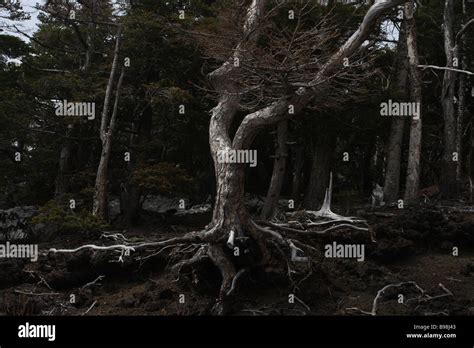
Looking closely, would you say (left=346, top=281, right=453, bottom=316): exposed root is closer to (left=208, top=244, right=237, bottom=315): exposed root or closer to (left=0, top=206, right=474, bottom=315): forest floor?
(left=0, top=206, right=474, bottom=315): forest floor

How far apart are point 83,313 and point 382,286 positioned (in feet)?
19.2

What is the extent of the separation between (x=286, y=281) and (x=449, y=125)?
9289 millimetres

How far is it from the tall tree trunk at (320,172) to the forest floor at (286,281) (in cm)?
378

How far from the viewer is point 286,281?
38.9 ft

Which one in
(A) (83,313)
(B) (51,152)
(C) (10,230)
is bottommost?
(A) (83,313)

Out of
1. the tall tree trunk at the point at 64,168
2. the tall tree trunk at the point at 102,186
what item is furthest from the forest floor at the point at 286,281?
the tall tree trunk at the point at 64,168

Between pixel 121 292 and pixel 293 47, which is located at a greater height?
pixel 293 47

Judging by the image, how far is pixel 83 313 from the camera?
1106cm

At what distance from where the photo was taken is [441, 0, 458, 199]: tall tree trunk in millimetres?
17797

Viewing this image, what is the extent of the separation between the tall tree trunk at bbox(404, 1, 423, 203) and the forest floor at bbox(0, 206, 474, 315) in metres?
2.70

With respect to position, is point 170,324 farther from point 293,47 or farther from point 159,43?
point 159,43

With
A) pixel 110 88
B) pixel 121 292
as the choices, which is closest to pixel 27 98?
pixel 110 88

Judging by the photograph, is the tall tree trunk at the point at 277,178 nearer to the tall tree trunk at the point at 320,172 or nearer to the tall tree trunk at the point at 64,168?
the tall tree trunk at the point at 320,172

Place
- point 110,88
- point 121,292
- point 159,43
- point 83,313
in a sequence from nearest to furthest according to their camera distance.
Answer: point 83,313, point 121,292, point 110,88, point 159,43
